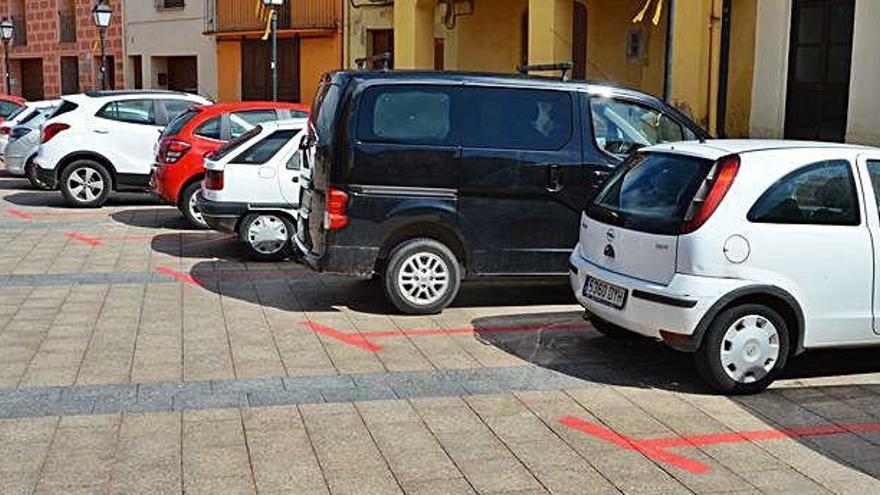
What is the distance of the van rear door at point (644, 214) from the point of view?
6.38 metres

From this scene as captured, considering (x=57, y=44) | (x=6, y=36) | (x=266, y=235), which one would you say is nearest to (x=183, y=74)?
(x=6, y=36)

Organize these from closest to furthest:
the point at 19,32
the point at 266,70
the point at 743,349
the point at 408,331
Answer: the point at 743,349
the point at 408,331
the point at 266,70
the point at 19,32

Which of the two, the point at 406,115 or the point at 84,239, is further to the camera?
the point at 84,239

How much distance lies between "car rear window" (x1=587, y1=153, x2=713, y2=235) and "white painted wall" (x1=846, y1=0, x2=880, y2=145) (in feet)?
23.5

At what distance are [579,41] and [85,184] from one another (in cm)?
1015

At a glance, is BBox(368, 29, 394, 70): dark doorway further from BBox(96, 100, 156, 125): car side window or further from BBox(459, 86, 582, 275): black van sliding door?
BBox(459, 86, 582, 275): black van sliding door

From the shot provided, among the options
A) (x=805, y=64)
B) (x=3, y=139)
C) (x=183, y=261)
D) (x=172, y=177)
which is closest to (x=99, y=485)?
(x=183, y=261)

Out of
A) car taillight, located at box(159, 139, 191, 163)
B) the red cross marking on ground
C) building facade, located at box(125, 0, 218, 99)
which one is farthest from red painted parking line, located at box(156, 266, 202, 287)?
building facade, located at box(125, 0, 218, 99)

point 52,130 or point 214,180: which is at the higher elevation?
point 52,130

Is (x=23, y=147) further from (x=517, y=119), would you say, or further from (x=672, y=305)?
(x=672, y=305)

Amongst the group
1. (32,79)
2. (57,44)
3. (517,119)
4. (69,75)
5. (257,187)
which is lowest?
(257,187)

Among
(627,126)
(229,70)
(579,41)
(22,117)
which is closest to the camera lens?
(627,126)

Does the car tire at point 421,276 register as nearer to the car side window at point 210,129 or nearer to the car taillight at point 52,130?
the car side window at point 210,129

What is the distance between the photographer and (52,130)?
15266 millimetres
